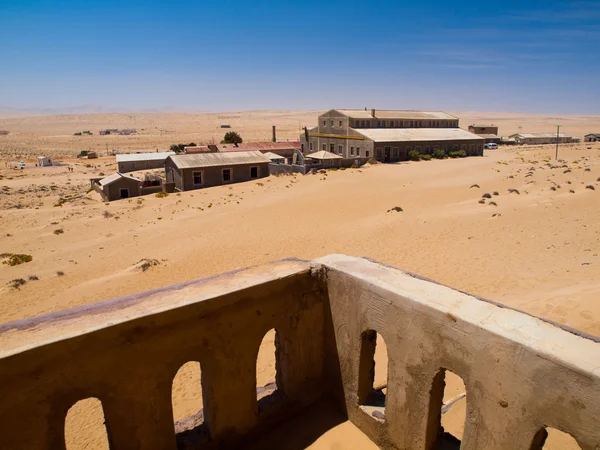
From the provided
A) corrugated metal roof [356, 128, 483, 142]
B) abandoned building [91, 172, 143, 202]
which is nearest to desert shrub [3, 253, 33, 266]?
abandoned building [91, 172, 143, 202]

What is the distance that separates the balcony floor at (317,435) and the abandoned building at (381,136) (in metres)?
36.2

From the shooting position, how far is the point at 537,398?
4.40 meters

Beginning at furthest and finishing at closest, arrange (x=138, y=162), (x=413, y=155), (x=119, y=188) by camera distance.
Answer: (x=138, y=162)
(x=413, y=155)
(x=119, y=188)

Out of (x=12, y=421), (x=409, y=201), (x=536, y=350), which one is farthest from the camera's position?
(x=409, y=201)

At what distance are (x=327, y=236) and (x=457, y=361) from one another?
50.7ft

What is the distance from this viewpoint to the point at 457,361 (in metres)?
5.20

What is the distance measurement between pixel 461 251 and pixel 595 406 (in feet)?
43.7

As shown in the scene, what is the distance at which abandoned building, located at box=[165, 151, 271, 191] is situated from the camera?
34.2 m

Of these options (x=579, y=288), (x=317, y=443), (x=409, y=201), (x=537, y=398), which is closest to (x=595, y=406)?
(x=537, y=398)

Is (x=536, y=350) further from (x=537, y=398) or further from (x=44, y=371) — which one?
(x=44, y=371)

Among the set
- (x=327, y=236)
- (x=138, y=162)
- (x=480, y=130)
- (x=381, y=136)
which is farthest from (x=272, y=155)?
(x=480, y=130)

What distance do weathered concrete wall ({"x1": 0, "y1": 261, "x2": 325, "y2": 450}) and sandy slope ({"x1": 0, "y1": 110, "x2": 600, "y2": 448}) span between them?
5.14 feet

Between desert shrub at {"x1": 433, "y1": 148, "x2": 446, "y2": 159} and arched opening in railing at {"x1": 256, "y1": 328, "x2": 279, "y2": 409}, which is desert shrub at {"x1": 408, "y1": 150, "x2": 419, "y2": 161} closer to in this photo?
desert shrub at {"x1": 433, "y1": 148, "x2": 446, "y2": 159}

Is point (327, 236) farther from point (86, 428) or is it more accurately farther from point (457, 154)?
point (457, 154)
